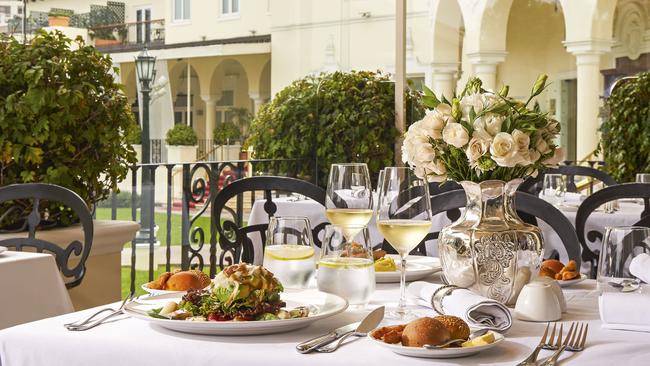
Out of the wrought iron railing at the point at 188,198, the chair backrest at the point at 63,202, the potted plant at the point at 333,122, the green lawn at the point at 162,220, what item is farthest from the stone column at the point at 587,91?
the chair backrest at the point at 63,202

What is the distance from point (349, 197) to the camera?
1.74 meters

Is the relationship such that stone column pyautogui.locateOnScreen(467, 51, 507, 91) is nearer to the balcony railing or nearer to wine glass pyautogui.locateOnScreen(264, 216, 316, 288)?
the balcony railing

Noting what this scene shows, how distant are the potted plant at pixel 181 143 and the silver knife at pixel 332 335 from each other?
7883 millimetres

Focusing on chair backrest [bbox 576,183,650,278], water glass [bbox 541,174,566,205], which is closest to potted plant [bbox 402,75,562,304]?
chair backrest [bbox 576,183,650,278]

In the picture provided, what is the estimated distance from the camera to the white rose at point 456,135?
5.39ft

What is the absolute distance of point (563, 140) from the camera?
6750 mm

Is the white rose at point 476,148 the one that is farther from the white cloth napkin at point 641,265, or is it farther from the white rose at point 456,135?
the white cloth napkin at point 641,265

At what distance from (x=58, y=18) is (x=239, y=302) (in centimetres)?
681

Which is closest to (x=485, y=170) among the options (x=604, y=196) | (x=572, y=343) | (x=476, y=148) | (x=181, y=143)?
(x=476, y=148)

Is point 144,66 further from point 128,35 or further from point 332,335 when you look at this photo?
point 332,335

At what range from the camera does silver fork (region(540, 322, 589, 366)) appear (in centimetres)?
128

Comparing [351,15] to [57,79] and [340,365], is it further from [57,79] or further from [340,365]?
[340,365]

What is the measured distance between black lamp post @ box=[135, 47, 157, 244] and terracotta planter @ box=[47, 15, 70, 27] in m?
0.72

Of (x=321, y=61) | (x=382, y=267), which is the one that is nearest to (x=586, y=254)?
(x=382, y=267)
